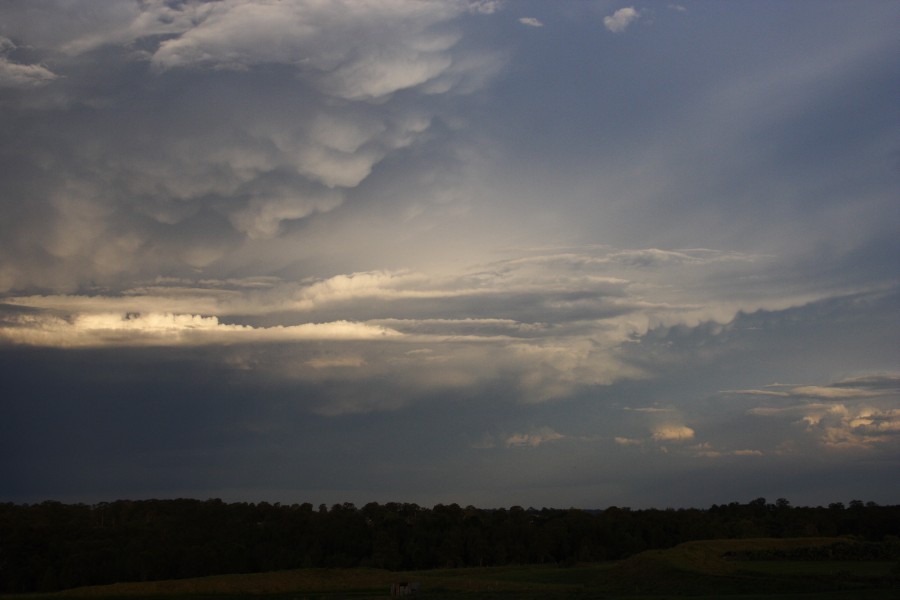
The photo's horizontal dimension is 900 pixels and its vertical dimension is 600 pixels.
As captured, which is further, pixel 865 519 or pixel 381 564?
pixel 865 519

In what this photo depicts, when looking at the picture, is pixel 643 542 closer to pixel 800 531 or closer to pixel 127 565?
pixel 800 531

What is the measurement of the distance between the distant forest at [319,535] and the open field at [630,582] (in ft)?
56.3

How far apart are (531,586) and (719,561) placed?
1470cm

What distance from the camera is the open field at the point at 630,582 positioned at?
51.7m

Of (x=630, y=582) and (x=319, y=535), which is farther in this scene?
(x=319, y=535)

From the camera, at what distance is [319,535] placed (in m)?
114

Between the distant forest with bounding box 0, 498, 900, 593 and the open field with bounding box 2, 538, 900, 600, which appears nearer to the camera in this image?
the open field with bounding box 2, 538, 900, 600

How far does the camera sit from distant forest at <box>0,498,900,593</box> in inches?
3801

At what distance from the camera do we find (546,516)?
142 m

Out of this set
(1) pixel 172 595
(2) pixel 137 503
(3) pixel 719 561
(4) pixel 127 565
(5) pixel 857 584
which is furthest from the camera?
(2) pixel 137 503

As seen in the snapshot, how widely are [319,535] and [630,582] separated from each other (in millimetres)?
61708

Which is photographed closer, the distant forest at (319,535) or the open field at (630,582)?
the open field at (630,582)

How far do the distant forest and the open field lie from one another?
17164 millimetres

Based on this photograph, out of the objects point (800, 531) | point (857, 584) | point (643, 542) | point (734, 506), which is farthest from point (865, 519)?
point (857, 584)
